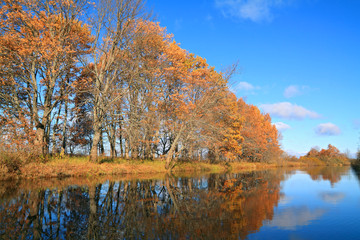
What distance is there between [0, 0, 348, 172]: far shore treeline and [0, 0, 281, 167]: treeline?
0.31 ft

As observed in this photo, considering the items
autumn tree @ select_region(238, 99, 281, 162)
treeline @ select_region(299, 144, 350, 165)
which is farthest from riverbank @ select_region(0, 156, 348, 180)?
treeline @ select_region(299, 144, 350, 165)

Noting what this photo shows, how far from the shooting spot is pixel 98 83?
23.2 meters

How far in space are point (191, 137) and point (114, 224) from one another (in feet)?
68.9

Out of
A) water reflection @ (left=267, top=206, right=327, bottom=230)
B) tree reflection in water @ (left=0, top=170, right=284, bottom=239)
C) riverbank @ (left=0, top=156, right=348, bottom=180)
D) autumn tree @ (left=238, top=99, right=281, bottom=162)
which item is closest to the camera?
tree reflection in water @ (left=0, top=170, right=284, bottom=239)

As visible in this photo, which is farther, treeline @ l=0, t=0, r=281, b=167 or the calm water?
treeline @ l=0, t=0, r=281, b=167

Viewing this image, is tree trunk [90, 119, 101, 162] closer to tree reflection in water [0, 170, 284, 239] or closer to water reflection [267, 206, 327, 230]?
tree reflection in water [0, 170, 284, 239]

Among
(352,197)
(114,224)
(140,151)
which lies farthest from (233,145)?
(114,224)

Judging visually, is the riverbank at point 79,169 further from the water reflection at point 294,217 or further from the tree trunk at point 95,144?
the water reflection at point 294,217

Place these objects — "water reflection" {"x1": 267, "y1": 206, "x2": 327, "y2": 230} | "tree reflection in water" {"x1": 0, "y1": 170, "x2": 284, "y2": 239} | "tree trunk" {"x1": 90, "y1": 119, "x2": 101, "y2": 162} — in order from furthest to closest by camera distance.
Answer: "tree trunk" {"x1": 90, "y1": 119, "x2": 101, "y2": 162} < "water reflection" {"x1": 267, "y1": 206, "x2": 327, "y2": 230} < "tree reflection in water" {"x1": 0, "y1": 170, "x2": 284, "y2": 239}

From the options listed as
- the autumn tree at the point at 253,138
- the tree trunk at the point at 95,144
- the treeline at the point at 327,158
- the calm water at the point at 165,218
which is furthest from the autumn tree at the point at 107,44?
the treeline at the point at 327,158

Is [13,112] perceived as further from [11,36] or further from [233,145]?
[233,145]

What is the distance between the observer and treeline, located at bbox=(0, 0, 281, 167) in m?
18.9

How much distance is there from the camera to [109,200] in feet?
32.1

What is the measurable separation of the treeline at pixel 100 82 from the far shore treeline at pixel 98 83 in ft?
0.31
